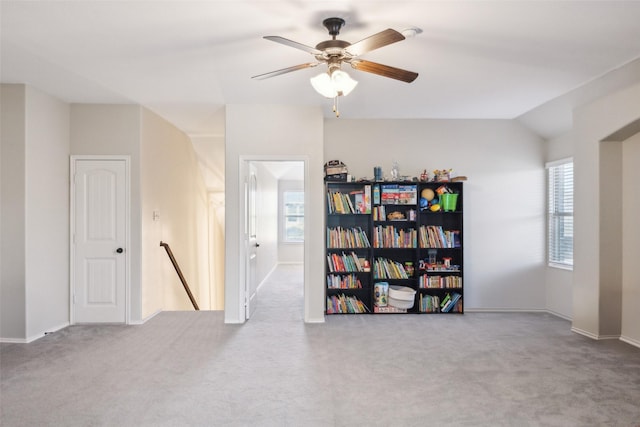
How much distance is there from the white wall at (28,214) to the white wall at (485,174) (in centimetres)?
328

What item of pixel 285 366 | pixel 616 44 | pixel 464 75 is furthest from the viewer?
pixel 464 75

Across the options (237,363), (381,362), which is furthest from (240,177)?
(381,362)

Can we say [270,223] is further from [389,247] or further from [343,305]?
[389,247]

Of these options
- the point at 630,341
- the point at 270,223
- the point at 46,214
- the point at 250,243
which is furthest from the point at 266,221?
the point at 630,341

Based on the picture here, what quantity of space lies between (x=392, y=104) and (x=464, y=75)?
3.78ft

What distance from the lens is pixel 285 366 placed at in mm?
3605

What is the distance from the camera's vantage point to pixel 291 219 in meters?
10.8

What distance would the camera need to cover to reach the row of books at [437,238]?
5492 millimetres

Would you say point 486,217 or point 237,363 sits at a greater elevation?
point 486,217

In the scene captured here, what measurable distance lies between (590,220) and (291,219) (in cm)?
730

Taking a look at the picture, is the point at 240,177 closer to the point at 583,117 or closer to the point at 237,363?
the point at 237,363

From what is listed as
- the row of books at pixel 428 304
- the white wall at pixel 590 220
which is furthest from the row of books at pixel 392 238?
the white wall at pixel 590 220

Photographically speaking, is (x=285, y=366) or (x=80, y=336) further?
(x=80, y=336)

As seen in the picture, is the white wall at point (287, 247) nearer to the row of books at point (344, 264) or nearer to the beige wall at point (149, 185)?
the beige wall at point (149, 185)
